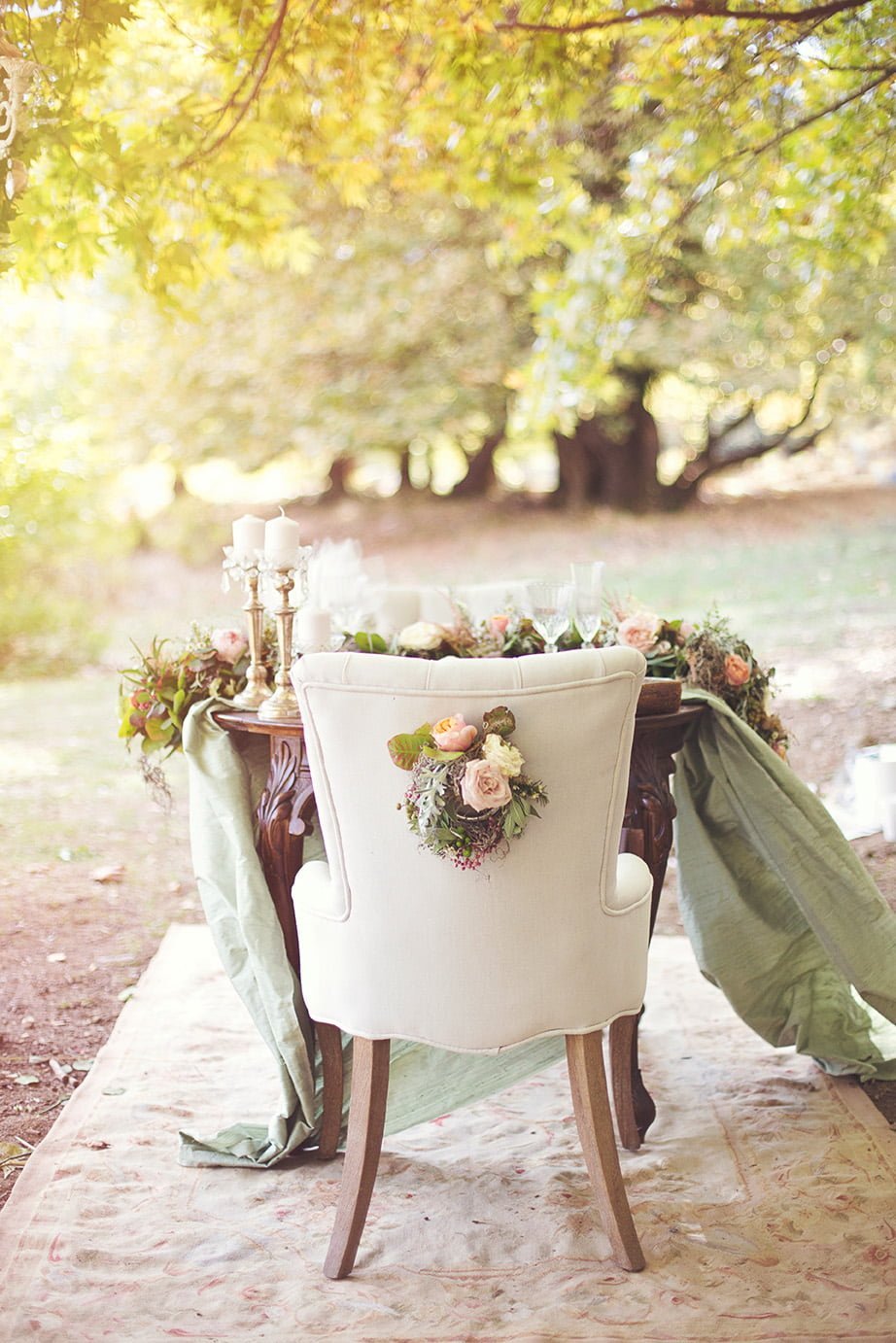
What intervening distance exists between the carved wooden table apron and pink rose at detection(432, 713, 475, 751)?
566mm

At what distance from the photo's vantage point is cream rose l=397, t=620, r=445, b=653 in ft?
8.85

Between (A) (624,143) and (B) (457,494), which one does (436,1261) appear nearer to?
(A) (624,143)

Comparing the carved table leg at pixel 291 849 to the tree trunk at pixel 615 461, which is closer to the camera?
the carved table leg at pixel 291 849

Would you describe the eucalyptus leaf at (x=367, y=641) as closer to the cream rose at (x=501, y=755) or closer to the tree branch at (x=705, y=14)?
the cream rose at (x=501, y=755)

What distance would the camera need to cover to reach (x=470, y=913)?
1.97 m

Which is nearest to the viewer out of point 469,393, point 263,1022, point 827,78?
point 263,1022

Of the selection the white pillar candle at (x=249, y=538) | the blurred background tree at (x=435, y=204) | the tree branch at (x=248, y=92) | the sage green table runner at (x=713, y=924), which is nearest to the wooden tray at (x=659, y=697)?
the sage green table runner at (x=713, y=924)

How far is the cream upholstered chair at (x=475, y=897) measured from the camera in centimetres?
190

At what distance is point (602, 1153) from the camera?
6.85 ft

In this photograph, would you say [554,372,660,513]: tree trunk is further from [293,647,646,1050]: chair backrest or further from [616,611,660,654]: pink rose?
[293,647,646,1050]: chair backrest

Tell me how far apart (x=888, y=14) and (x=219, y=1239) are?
368cm

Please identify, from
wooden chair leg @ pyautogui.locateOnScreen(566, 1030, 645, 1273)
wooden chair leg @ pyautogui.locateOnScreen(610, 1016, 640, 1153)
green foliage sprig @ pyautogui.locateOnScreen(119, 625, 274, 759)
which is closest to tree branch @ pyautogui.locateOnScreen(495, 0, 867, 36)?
green foliage sprig @ pyautogui.locateOnScreen(119, 625, 274, 759)

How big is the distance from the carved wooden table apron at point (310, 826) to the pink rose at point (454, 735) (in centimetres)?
57

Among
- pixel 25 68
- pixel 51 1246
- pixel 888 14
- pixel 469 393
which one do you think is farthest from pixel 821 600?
pixel 51 1246
